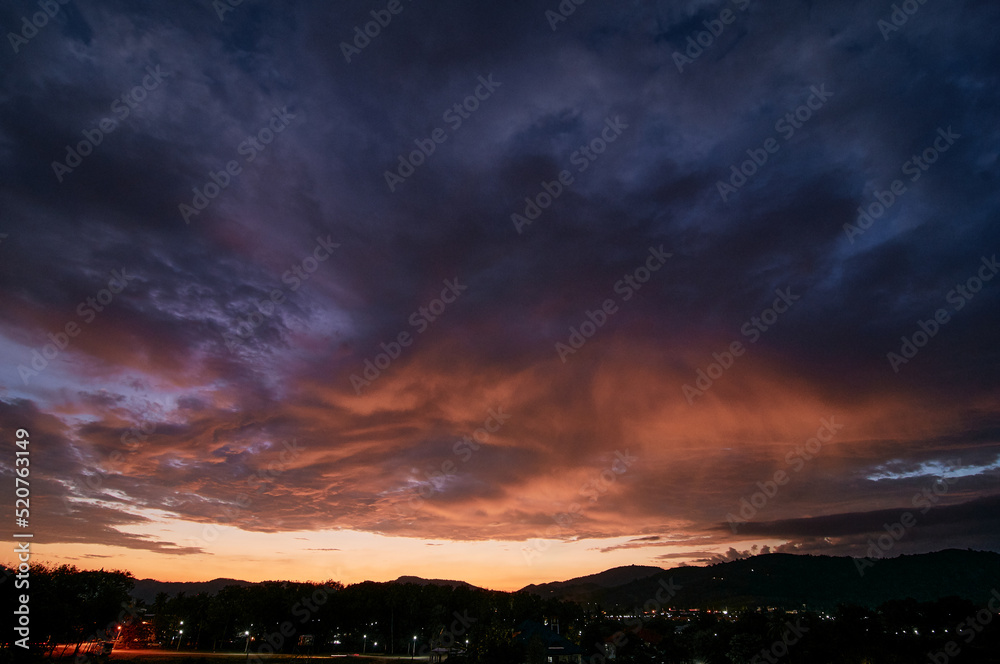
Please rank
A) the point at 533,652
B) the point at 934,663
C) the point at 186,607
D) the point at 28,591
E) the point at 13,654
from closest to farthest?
the point at 13,654 → the point at 28,591 → the point at 533,652 → the point at 934,663 → the point at 186,607

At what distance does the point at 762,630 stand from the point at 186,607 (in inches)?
3754

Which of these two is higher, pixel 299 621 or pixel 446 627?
pixel 299 621

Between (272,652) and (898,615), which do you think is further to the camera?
(898,615)

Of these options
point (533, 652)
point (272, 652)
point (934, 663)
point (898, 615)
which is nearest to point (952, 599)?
point (898, 615)

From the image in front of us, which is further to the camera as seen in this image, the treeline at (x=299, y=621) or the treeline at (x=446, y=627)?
the treeline at (x=299, y=621)

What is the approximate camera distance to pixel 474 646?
37875mm

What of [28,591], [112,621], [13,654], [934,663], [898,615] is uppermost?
[28,591]

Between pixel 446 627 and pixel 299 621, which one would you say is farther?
pixel 446 627

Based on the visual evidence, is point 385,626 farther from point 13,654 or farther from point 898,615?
point 898,615

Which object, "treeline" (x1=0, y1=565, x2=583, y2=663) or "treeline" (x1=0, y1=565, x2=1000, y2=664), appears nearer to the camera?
"treeline" (x1=0, y1=565, x2=1000, y2=664)

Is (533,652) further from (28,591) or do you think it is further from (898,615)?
(898,615)

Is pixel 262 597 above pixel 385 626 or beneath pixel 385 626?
above

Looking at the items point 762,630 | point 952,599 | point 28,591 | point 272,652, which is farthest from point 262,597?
point 952,599

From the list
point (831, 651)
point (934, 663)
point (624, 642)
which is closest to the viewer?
point (934, 663)
